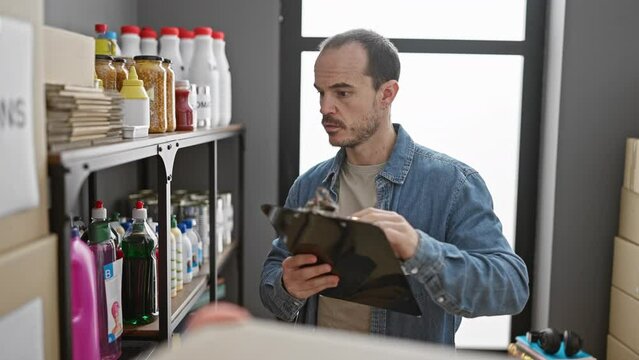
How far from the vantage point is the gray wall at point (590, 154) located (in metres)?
2.73

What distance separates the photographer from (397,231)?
1.27 m

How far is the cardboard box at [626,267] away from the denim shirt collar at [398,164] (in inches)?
52.9

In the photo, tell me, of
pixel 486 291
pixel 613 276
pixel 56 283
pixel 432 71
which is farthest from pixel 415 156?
pixel 613 276

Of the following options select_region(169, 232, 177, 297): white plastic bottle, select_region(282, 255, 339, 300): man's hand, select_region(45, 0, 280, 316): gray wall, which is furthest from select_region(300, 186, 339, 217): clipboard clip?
select_region(45, 0, 280, 316): gray wall

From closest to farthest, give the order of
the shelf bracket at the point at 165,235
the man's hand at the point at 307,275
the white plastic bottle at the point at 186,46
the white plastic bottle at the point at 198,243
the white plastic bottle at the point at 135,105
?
the man's hand at the point at 307,275, the white plastic bottle at the point at 135,105, the shelf bracket at the point at 165,235, the white plastic bottle at the point at 198,243, the white plastic bottle at the point at 186,46

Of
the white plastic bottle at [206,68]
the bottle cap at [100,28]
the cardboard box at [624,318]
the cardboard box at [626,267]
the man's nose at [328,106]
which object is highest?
the bottle cap at [100,28]

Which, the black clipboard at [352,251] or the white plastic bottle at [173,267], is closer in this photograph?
the black clipboard at [352,251]

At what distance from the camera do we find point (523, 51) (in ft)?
9.57

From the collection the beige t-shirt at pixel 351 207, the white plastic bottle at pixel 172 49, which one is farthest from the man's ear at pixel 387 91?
the white plastic bottle at pixel 172 49

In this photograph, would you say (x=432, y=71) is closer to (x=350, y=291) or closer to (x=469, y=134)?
(x=469, y=134)

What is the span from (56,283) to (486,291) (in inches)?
36.5

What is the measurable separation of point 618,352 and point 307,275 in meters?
1.88

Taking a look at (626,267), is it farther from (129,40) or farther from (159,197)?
(129,40)

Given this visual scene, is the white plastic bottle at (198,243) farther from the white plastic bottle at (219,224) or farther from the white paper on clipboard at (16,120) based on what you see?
the white paper on clipboard at (16,120)
